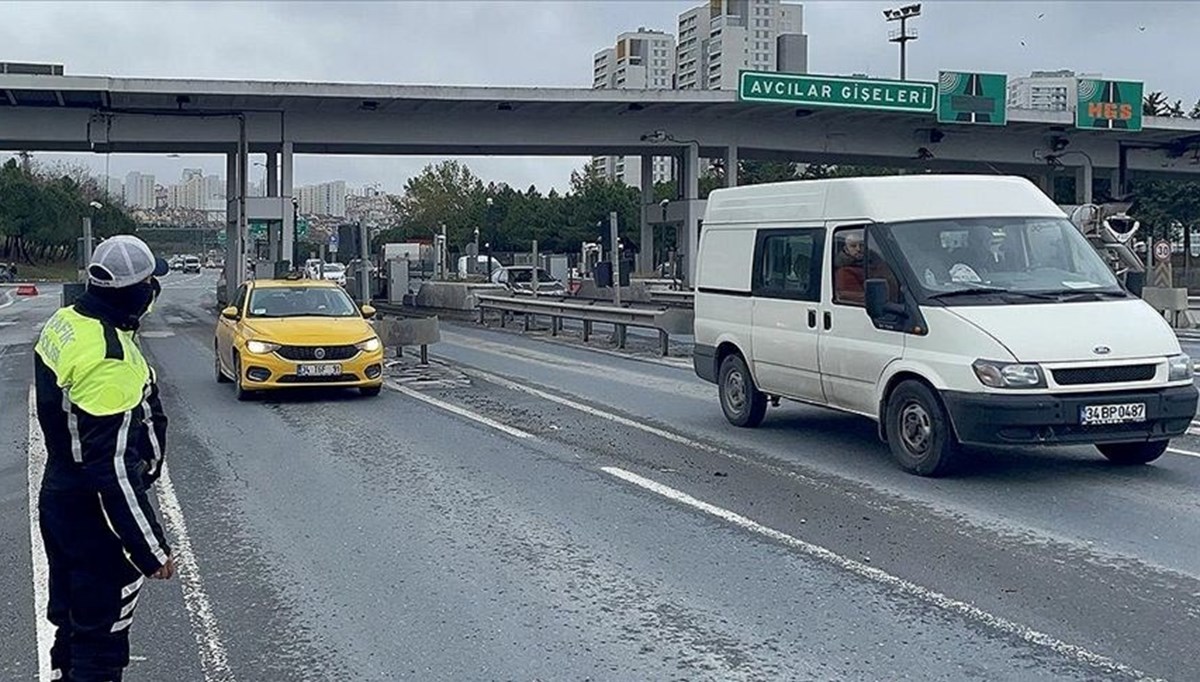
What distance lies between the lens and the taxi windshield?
1691 centimetres

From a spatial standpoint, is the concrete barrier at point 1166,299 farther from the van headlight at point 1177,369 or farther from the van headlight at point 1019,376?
the van headlight at point 1019,376

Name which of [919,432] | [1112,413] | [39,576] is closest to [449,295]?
[919,432]

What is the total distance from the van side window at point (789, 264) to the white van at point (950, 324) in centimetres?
2

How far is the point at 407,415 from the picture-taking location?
1445 cm

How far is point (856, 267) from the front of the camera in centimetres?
1091

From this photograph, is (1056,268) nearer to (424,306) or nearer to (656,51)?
(424,306)

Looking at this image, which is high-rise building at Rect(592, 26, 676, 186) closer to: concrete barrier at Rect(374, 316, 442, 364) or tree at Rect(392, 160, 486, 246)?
tree at Rect(392, 160, 486, 246)

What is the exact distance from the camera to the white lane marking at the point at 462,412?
1291cm

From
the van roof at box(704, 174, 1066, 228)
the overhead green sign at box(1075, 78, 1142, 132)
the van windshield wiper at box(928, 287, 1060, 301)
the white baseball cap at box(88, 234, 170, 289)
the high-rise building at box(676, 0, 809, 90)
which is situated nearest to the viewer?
the white baseball cap at box(88, 234, 170, 289)

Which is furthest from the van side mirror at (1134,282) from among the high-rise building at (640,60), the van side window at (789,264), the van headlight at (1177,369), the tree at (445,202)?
the high-rise building at (640,60)

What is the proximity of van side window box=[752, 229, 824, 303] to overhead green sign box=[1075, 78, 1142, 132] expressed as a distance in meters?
33.2

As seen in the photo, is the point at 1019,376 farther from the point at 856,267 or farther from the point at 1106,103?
the point at 1106,103

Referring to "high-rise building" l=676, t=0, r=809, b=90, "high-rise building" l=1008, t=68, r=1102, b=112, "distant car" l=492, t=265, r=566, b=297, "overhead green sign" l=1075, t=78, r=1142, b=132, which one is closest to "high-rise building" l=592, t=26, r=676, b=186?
"high-rise building" l=676, t=0, r=809, b=90

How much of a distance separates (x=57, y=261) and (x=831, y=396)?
116m
